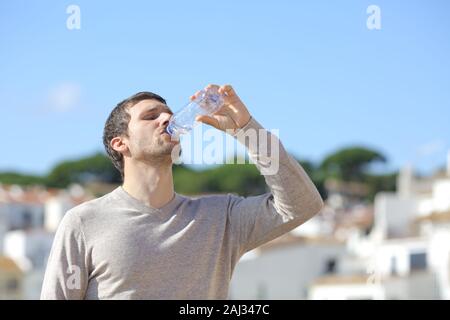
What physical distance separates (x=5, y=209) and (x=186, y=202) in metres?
67.4

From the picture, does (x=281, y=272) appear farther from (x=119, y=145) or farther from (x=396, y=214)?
(x=119, y=145)

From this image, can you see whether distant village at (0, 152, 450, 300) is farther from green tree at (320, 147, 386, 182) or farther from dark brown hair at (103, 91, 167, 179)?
green tree at (320, 147, 386, 182)

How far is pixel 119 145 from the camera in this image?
155 inches

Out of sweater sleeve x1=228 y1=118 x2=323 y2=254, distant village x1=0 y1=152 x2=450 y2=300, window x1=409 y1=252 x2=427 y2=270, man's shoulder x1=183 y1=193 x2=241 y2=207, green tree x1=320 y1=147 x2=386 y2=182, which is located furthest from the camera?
green tree x1=320 y1=147 x2=386 y2=182

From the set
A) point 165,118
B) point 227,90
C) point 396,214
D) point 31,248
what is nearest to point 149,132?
point 165,118

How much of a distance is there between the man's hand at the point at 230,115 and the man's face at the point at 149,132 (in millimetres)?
135

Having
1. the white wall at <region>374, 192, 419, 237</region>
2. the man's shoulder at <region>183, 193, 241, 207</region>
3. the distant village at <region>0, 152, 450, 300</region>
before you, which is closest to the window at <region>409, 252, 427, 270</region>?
the distant village at <region>0, 152, 450, 300</region>

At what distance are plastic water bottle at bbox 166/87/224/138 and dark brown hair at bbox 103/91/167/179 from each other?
0.11 metres

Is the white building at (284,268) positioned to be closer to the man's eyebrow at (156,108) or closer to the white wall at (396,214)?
the white wall at (396,214)

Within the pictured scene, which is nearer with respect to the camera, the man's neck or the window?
the man's neck

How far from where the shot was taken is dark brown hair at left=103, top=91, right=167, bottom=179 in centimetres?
390

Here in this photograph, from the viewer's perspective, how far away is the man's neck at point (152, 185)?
148 inches
